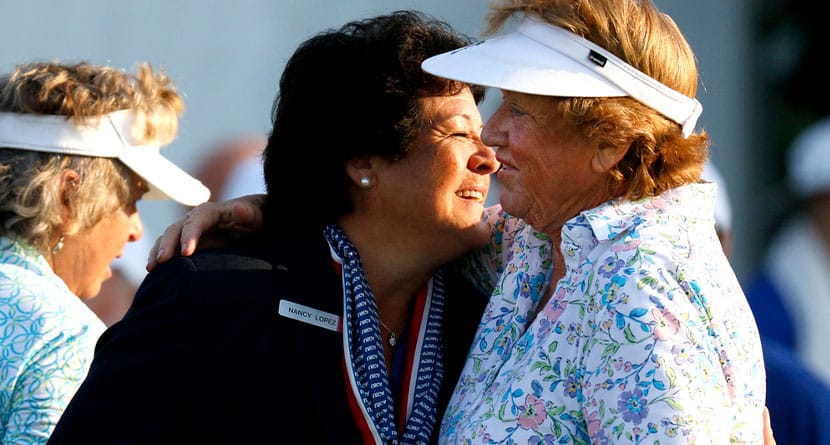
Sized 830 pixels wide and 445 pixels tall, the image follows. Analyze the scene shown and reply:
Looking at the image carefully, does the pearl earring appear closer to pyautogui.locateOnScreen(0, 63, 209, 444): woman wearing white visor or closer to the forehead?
pyautogui.locateOnScreen(0, 63, 209, 444): woman wearing white visor

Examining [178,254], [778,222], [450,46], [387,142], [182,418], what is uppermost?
[450,46]

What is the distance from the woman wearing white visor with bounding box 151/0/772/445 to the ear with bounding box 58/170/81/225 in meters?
0.48

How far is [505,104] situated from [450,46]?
437 millimetres

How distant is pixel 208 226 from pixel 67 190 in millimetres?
507

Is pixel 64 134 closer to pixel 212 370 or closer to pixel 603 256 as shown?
pixel 212 370

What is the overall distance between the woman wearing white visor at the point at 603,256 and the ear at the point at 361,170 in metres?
0.44

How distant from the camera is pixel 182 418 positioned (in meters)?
3.00

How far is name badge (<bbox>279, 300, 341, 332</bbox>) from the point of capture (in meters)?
3.10

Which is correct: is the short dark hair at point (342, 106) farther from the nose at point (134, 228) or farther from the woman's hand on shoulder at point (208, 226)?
the nose at point (134, 228)

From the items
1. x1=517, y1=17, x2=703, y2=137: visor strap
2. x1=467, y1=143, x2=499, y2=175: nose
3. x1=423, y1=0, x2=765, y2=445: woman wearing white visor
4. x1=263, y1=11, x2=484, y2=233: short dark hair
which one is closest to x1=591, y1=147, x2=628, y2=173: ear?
x1=423, y1=0, x2=765, y2=445: woman wearing white visor

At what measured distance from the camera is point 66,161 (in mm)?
3502

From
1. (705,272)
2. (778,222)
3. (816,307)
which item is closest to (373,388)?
(705,272)

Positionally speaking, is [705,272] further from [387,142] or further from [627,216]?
[387,142]

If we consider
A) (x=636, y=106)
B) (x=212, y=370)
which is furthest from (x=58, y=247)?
(x=636, y=106)
